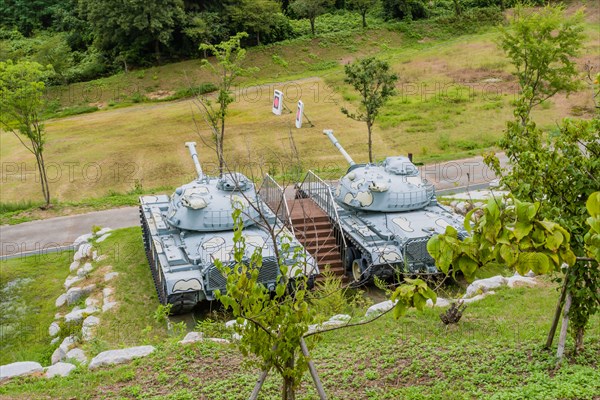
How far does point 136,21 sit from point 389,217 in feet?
97.8

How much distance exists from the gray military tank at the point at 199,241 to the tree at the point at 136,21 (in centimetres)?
2703

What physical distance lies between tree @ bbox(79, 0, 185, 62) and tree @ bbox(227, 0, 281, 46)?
3.73 meters

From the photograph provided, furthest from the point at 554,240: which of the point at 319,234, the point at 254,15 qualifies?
the point at 254,15

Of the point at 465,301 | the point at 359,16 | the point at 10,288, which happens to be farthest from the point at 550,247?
the point at 359,16

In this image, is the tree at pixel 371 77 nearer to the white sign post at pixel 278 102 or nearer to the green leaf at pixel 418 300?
the white sign post at pixel 278 102

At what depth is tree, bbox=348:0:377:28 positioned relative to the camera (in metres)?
49.0

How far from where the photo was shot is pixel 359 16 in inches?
2037

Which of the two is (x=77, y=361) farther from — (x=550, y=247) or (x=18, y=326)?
(x=550, y=247)

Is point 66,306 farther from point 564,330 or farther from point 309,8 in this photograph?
point 309,8

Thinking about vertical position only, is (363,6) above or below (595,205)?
below

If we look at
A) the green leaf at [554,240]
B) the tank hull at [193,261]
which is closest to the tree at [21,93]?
the tank hull at [193,261]

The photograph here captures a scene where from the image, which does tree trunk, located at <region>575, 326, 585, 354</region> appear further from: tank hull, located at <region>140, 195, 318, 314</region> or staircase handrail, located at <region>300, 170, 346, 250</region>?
staircase handrail, located at <region>300, 170, 346, 250</region>

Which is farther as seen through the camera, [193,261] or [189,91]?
[189,91]

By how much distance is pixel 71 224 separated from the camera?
70.6ft
